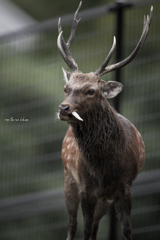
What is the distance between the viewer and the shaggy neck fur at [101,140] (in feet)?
14.8

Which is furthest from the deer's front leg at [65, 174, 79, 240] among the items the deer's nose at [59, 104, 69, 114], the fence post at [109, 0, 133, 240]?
the fence post at [109, 0, 133, 240]

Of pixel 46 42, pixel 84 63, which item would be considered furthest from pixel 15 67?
pixel 84 63

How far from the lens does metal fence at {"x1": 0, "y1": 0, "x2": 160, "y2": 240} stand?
779cm

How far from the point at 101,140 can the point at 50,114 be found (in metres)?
4.02

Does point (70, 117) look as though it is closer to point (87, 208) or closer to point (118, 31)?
point (87, 208)

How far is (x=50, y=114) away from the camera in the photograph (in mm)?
8516

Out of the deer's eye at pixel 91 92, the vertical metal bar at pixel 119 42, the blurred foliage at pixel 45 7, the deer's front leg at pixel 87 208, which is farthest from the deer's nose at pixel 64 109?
the blurred foliage at pixel 45 7

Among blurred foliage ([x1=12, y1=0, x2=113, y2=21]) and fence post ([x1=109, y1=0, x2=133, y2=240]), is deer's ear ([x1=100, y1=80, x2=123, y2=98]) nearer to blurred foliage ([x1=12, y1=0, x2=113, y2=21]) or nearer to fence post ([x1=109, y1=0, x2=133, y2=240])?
fence post ([x1=109, y1=0, x2=133, y2=240])

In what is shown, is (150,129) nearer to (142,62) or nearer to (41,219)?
(142,62)

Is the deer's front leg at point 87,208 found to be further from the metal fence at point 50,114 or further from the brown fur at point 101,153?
the metal fence at point 50,114

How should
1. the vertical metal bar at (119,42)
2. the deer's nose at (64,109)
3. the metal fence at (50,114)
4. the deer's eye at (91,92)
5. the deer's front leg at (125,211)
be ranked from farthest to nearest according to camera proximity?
the metal fence at (50,114) → the vertical metal bar at (119,42) → the deer's front leg at (125,211) → the deer's eye at (91,92) → the deer's nose at (64,109)

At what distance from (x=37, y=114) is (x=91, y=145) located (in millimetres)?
4154

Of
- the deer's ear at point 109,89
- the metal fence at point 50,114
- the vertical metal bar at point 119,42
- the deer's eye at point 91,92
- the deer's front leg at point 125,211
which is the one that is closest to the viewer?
the deer's eye at point 91,92

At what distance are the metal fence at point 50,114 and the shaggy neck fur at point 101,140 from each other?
2953 millimetres
